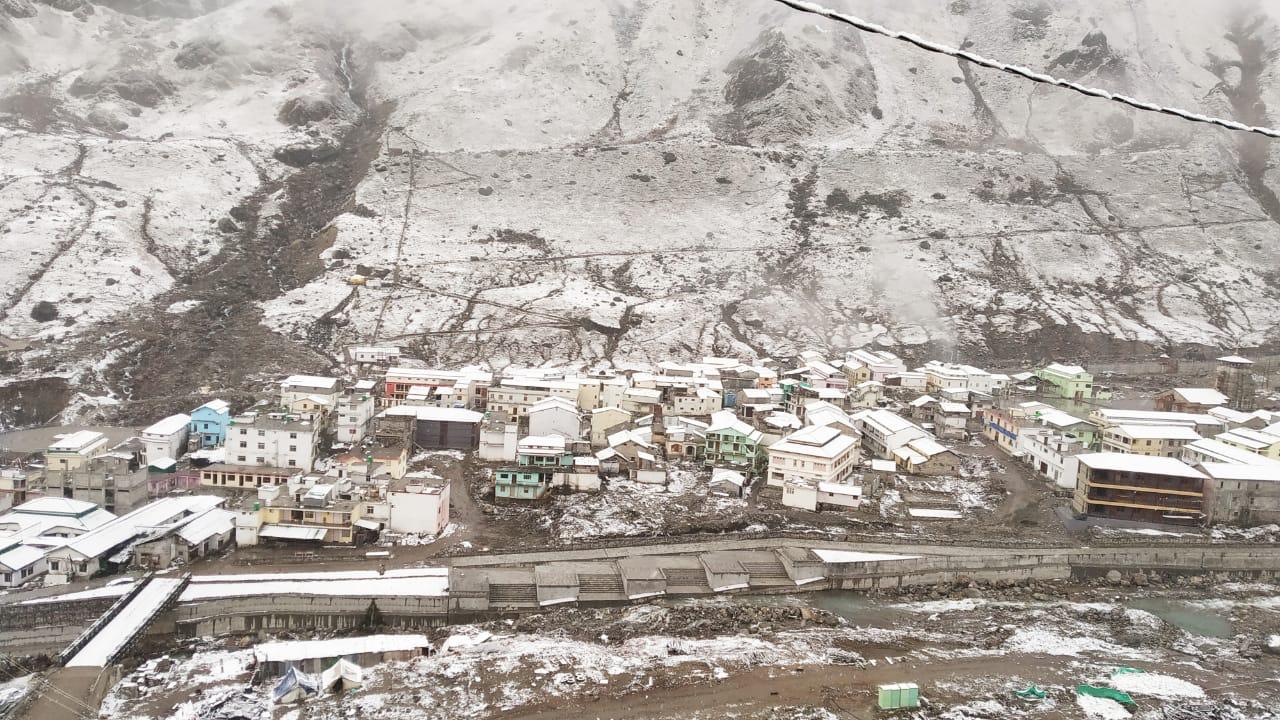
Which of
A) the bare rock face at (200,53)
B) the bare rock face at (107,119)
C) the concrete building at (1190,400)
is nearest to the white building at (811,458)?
the concrete building at (1190,400)

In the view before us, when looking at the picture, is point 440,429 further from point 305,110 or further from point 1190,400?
point 305,110

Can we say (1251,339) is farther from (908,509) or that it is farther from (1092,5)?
(1092,5)

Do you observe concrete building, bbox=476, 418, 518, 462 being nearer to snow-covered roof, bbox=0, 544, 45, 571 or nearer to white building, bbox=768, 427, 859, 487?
white building, bbox=768, 427, 859, 487

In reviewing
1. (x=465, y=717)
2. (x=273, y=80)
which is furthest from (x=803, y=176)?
(x=465, y=717)

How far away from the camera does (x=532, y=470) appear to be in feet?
97.8

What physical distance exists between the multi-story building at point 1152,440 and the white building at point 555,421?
25.0m

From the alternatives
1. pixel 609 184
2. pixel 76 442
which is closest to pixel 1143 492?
pixel 76 442

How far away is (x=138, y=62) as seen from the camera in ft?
303

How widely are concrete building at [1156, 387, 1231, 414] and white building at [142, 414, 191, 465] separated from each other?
5124 cm

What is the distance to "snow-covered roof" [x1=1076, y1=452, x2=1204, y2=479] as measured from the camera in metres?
28.7

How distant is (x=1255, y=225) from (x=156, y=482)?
94.2m

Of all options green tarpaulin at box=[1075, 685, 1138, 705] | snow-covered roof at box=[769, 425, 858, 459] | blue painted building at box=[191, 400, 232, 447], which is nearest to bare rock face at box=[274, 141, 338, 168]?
blue painted building at box=[191, 400, 232, 447]

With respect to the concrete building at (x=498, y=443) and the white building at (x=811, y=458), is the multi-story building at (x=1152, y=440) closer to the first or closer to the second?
the white building at (x=811, y=458)

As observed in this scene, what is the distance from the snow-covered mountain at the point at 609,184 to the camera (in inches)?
2199
